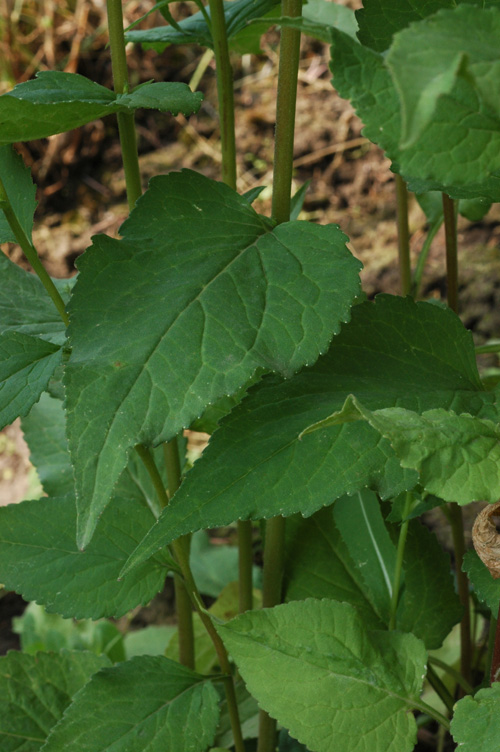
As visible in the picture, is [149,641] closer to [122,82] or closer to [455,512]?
[455,512]

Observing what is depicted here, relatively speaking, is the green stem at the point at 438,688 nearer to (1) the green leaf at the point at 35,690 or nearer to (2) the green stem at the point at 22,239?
(1) the green leaf at the point at 35,690

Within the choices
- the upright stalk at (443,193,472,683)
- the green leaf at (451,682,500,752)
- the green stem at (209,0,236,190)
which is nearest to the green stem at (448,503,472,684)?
the upright stalk at (443,193,472,683)

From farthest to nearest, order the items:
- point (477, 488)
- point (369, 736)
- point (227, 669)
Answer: point (227, 669)
point (369, 736)
point (477, 488)

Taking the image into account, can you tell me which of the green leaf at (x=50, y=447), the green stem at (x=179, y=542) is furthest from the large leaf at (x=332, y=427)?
the green leaf at (x=50, y=447)

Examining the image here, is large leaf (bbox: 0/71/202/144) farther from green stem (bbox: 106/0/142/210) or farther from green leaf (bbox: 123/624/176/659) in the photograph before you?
green leaf (bbox: 123/624/176/659)

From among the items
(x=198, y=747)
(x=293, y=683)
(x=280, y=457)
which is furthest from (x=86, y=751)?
(x=280, y=457)

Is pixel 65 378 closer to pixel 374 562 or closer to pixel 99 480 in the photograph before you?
pixel 99 480
